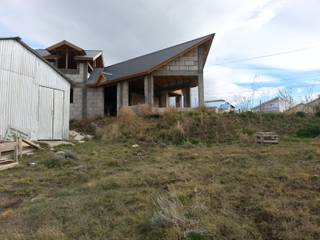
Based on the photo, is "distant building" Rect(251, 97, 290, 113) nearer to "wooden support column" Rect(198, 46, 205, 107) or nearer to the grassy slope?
"wooden support column" Rect(198, 46, 205, 107)

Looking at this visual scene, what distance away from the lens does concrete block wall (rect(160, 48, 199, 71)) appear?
17.1 m

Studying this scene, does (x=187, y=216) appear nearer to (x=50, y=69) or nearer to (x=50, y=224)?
(x=50, y=224)

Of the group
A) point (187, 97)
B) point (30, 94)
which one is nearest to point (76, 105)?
point (30, 94)

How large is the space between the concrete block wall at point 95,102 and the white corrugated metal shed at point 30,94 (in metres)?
5.66

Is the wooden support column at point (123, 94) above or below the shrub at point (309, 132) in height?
above

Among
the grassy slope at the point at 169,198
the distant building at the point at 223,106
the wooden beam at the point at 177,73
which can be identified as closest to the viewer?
the grassy slope at the point at 169,198

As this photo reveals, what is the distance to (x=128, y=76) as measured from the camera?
1720cm

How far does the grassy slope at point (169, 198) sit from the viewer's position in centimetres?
324

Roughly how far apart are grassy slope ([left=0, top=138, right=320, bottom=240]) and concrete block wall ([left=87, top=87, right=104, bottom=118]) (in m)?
12.4

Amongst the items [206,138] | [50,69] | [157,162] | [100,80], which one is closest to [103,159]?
[157,162]

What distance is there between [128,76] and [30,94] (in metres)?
6.73

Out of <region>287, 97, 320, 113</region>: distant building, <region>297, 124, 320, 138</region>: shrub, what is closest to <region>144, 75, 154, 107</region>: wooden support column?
<region>287, 97, 320, 113</region>: distant building

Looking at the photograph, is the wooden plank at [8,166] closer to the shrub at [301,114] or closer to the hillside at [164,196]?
the hillside at [164,196]

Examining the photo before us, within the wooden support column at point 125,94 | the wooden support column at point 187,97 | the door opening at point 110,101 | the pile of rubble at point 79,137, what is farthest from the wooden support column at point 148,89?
the wooden support column at point 187,97
